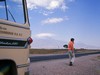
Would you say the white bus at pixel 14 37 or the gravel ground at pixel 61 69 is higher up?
the white bus at pixel 14 37

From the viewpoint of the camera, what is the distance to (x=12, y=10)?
24.5 feet

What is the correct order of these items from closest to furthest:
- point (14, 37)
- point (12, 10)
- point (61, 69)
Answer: point (14, 37), point (12, 10), point (61, 69)

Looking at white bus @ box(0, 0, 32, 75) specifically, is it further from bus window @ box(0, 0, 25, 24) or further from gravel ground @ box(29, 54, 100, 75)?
gravel ground @ box(29, 54, 100, 75)

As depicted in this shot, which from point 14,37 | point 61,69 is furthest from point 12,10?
point 61,69

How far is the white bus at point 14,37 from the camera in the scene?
6.70 m

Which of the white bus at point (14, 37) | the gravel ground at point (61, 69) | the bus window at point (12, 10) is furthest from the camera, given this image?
the gravel ground at point (61, 69)

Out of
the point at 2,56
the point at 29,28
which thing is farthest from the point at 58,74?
the point at 2,56

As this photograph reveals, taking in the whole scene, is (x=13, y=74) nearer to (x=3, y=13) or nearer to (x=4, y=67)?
(x=4, y=67)

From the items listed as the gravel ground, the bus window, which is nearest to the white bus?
the bus window

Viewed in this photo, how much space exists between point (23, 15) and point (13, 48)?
45.7 inches

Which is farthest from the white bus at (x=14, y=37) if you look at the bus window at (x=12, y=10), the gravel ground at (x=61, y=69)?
the gravel ground at (x=61, y=69)

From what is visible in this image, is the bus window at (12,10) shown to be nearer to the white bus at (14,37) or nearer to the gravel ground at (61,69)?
the white bus at (14,37)

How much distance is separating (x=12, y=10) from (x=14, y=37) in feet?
2.46

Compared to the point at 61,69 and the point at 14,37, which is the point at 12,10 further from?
the point at 61,69
